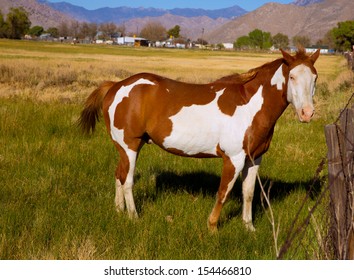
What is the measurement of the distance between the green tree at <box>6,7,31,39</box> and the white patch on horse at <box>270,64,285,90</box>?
443 ft

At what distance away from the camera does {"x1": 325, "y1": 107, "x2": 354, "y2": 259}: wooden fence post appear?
10.0 ft

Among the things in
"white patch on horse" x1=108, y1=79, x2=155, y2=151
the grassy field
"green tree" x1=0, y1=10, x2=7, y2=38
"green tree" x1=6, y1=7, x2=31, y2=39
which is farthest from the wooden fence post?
"green tree" x1=6, y1=7, x2=31, y2=39

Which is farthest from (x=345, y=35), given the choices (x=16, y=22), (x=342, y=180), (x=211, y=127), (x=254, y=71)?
(x=342, y=180)

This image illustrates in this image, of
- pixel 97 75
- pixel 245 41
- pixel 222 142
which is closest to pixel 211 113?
pixel 222 142

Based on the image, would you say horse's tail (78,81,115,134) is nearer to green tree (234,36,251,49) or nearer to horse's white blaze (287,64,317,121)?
horse's white blaze (287,64,317,121)

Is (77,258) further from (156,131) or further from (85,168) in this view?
(85,168)

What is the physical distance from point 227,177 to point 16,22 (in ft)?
448

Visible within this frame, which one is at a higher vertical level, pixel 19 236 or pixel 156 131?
pixel 156 131

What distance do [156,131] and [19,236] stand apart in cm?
189

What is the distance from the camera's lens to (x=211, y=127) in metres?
4.75

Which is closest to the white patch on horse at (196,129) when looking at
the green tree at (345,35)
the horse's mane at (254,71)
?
the horse's mane at (254,71)

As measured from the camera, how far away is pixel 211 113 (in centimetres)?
478

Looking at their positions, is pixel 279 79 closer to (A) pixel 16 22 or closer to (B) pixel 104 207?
(B) pixel 104 207

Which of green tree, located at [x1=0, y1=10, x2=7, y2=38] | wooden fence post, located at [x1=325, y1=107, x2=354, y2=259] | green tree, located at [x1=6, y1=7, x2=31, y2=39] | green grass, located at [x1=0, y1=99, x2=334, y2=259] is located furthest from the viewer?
green tree, located at [x1=6, y1=7, x2=31, y2=39]
